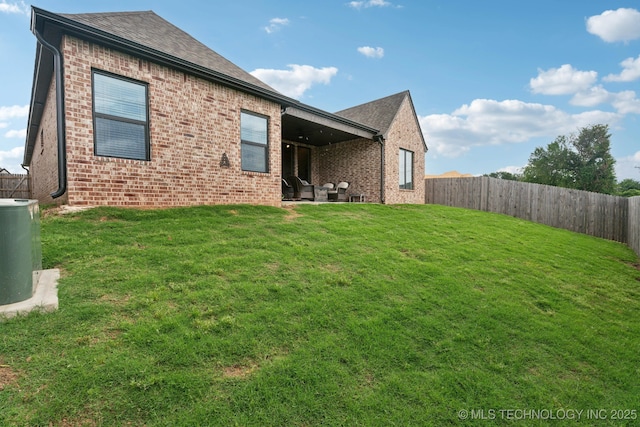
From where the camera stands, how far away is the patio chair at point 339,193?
1342 cm

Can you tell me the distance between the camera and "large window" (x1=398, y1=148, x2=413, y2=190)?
15547 millimetres

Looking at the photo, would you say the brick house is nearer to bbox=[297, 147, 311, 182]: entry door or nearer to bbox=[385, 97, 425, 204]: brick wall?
bbox=[297, 147, 311, 182]: entry door

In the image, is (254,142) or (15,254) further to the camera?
(254,142)

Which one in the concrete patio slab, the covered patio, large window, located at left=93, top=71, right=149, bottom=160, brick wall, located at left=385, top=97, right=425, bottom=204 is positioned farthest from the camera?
brick wall, located at left=385, top=97, right=425, bottom=204

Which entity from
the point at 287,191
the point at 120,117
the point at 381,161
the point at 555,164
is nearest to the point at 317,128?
the point at 287,191

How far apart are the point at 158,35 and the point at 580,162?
3707 centimetres

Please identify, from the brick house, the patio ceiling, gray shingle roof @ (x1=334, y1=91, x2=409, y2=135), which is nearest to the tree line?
gray shingle roof @ (x1=334, y1=91, x2=409, y2=135)

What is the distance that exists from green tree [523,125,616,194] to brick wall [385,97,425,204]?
22.5 meters

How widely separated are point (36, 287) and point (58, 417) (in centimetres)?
206

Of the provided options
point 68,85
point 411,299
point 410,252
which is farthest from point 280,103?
point 411,299

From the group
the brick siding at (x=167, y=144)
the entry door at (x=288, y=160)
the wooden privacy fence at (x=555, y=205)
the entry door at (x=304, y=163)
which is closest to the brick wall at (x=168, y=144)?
the brick siding at (x=167, y=144)

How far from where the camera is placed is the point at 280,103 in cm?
980

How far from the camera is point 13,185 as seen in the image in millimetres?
16484

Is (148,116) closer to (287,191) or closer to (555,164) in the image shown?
(287,191)
